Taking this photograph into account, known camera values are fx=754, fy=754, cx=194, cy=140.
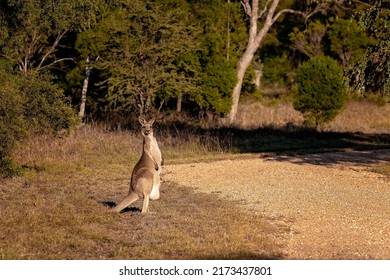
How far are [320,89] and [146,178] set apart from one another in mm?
20088

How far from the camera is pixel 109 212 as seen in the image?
1327 cm

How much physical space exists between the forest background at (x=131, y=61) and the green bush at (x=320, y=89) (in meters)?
0.71

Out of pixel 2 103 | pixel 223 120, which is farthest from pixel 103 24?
pixel 2 103

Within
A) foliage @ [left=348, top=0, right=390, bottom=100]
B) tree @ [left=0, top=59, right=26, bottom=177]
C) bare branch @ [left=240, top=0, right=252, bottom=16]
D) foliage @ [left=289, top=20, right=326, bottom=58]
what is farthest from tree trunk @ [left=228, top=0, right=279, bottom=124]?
tree @ [left=0, top=59, right=26, bottom=177]

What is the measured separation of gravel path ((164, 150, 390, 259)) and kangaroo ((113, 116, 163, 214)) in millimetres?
2083

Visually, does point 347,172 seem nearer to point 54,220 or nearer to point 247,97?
point 54,220

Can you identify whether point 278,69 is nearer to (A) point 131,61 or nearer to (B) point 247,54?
(B) point 247,54

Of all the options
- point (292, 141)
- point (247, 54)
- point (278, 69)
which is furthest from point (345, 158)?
point (278, 69)

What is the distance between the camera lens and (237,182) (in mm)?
17703

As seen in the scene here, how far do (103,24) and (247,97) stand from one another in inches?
595

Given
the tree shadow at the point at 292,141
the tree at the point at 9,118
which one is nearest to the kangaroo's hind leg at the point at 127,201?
the tree at the point at 9,118

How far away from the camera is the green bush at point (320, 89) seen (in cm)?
3173
